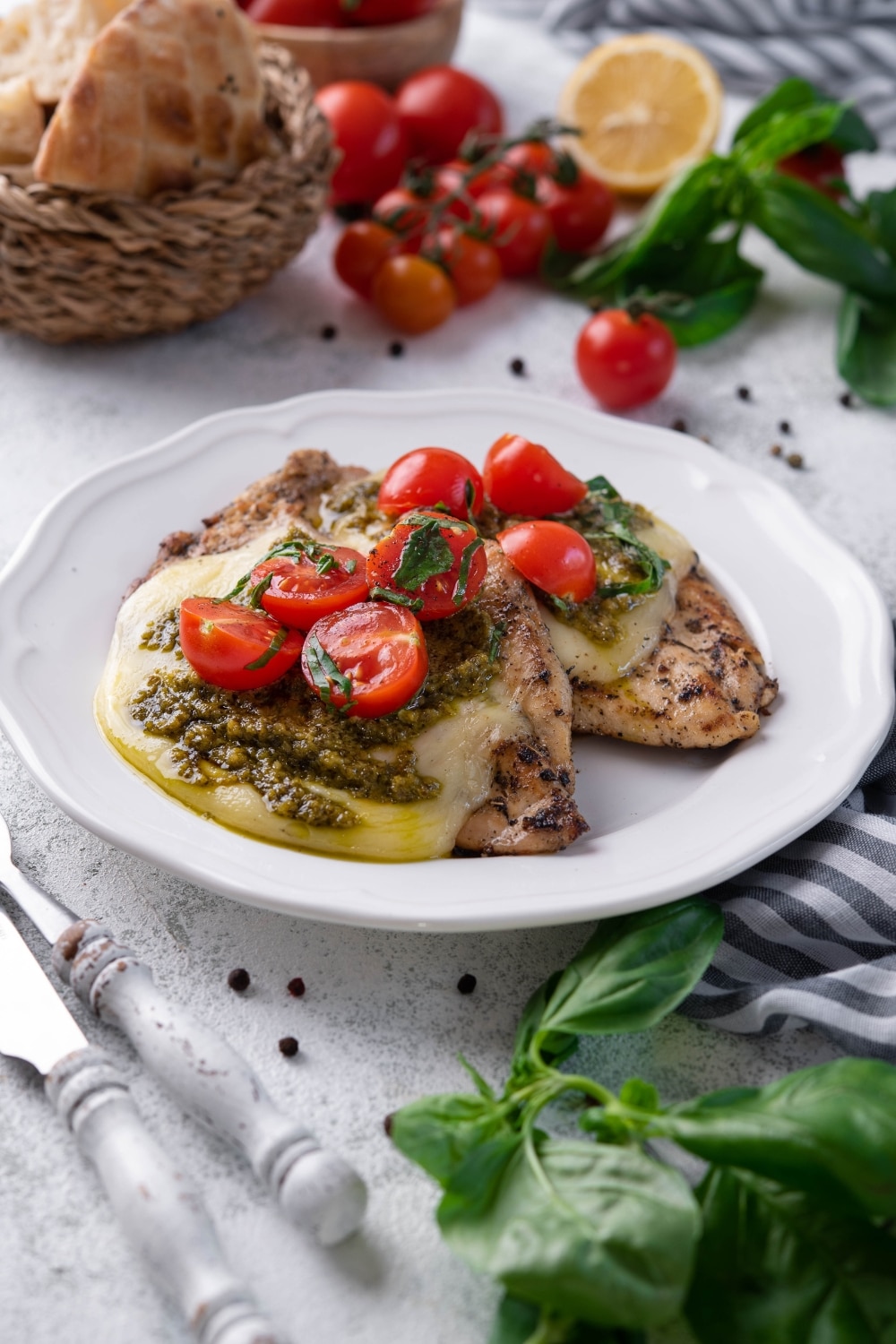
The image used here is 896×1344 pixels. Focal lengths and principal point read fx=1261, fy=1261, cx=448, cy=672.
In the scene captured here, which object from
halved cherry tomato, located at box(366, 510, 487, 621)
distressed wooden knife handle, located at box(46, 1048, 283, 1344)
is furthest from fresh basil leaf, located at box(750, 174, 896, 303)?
distressed wooden knife handle, located at box(46, 1048, 283, 1344)

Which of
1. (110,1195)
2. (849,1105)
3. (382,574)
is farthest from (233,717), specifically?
(849,1105)

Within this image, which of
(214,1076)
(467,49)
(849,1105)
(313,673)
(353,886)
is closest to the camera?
(849,1105)

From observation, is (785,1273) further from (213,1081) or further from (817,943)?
(213,1081)

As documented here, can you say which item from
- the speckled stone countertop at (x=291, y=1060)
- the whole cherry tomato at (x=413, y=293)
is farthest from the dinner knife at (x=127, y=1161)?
the whole cherry tomato at (x=413, y=293)

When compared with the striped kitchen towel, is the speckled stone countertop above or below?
below

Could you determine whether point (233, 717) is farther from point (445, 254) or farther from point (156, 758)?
point (445, 254)

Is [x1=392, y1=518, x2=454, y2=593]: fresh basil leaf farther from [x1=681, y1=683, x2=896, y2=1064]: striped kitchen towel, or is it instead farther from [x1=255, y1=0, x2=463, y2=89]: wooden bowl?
[x1=255, y1=0, x2=463, y2=89]: wooden bowl
